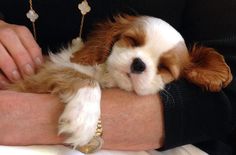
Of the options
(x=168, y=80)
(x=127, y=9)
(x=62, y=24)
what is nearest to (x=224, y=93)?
(x=168, y=80)

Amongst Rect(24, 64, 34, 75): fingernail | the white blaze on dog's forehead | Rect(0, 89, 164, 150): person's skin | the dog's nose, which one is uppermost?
the white blaze on dog's forehead

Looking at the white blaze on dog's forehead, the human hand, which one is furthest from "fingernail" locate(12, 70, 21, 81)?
the white blaze on dog's forehead

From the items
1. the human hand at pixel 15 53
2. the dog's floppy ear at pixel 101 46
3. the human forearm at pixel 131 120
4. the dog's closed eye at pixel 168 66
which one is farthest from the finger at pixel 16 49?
the dog's closed eye at pixel 168 66

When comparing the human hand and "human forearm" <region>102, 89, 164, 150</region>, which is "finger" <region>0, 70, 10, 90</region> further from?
"human forearm" <region>102, 89, 164, 150</region>

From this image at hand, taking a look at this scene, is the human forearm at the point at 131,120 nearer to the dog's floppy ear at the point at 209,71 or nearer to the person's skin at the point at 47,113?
the person's skin at the point at 47,113

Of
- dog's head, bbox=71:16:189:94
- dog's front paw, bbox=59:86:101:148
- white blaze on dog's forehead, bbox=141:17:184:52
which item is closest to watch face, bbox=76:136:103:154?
dog's front paw, bbox=59:86:101:148

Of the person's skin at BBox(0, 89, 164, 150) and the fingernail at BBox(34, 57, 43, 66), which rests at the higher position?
the fingernail at BBox(34, 57, 43, 66)

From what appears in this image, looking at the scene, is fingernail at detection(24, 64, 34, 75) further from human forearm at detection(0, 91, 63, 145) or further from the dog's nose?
the dog's nose

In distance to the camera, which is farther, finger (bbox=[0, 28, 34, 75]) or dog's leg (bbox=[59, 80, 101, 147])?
finger (bbox=[0, 28, 34, 75])
